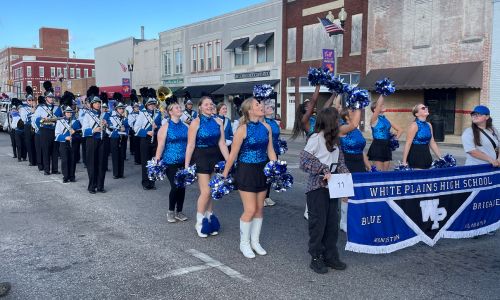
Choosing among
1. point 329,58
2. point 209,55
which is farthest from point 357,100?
point 209,55

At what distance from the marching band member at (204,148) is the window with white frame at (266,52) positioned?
93.8 ft

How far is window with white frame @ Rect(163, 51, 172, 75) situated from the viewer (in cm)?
4638

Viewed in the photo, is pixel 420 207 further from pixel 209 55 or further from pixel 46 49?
pixel 46 49

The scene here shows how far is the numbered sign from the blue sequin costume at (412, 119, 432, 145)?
254 cm

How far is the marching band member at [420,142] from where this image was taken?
719 centimetres

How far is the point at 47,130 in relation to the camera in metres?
12.7

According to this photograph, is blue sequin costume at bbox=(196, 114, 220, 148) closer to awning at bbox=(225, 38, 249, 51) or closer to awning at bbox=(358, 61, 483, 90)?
awning at bbox=(358, 61, 483, 90)

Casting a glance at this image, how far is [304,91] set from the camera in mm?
31641

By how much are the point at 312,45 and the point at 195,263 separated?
2734cm

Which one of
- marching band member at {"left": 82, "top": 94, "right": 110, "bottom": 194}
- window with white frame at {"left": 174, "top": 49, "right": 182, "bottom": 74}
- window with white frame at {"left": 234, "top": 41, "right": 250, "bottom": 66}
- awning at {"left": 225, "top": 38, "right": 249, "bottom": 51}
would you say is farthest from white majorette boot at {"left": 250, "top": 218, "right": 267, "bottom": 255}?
window with white frame at {"left": 174, "top": 49, "right": 182, "bottom": 74}

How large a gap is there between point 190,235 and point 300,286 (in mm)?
2348

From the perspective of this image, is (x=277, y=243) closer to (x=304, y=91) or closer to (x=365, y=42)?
(x=365, y=42)

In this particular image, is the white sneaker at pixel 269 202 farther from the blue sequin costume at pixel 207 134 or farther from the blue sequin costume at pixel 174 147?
the blue sequin costume at pixel 207 134

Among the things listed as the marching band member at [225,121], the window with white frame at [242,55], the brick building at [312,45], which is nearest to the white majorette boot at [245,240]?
the marching band member at [225,121]
